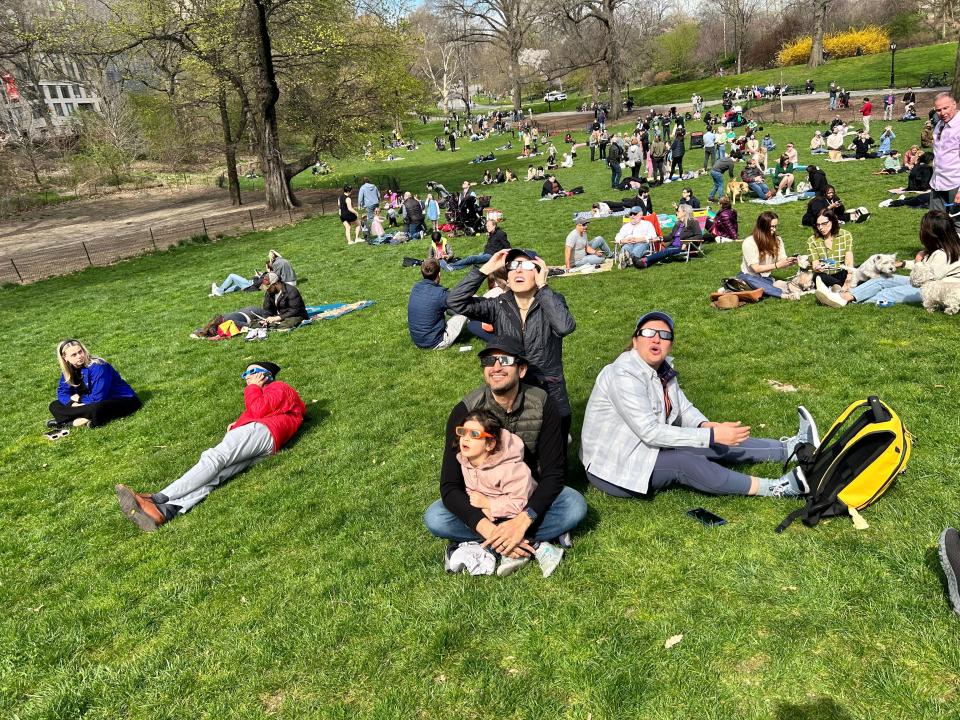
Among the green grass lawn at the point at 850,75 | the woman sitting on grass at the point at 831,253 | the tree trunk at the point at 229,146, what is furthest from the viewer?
the green grass lawn at the point at 850,75

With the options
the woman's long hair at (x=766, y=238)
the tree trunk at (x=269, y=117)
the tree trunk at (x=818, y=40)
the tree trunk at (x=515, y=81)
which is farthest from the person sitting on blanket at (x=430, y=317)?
the tree trunk at (x=818, y=40)

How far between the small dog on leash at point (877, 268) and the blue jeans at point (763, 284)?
100 cm

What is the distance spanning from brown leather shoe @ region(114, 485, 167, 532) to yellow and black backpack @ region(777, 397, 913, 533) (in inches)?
203

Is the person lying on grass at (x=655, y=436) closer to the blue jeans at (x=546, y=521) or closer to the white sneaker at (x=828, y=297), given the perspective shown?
the blue jeans at (x=546, y=521)

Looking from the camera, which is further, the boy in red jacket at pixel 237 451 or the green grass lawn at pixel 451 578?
the boy in red jacket at pixel 237 451

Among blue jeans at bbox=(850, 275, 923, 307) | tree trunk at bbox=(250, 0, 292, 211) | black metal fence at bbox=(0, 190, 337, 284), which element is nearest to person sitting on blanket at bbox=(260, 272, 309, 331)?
blue jeans at bbox=(850, 275, 923, 307)

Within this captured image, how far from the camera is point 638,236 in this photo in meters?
12.5

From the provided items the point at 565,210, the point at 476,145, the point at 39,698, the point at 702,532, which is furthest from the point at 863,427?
the point at 476,145

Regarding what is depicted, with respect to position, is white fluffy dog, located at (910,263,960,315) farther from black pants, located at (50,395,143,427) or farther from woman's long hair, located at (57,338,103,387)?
woman's long hair, located at (57,338,103,387)

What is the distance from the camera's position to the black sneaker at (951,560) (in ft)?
11.3

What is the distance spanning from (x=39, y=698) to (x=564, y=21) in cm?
5182

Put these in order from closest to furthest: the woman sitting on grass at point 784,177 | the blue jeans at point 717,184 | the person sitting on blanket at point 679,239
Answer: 1. the person sitting on blanket at point 679,239
2. the woman sitting on grass at point 784,177
3. the blue jeans at point 717,184

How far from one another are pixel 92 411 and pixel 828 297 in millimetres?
9990

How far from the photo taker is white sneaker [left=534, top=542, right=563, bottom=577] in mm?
4258
